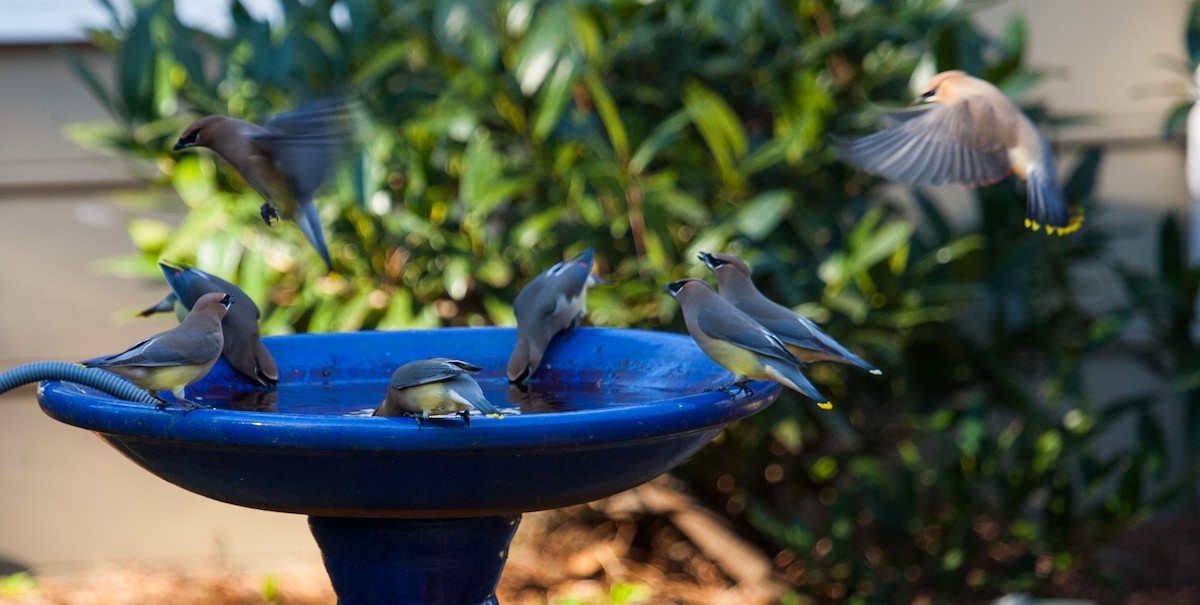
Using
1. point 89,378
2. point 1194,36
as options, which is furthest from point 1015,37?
point 89,378

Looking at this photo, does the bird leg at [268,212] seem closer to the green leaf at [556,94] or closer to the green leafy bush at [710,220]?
the green leafy bush at [710,220]

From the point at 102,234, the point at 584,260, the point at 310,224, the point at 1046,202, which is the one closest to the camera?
the point at 584,260

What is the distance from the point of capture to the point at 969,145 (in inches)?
→ 142

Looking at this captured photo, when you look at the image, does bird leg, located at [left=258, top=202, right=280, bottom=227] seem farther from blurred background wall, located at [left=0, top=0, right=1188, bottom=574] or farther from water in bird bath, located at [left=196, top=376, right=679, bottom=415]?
blurred background wall, located at [left=0, top=0, right=1188, bottom=574]

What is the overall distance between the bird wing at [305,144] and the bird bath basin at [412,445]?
17.0 inches

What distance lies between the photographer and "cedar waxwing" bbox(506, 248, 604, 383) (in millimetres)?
2877

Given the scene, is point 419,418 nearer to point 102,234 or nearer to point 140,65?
point 140,65

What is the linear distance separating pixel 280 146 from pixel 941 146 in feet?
5.73

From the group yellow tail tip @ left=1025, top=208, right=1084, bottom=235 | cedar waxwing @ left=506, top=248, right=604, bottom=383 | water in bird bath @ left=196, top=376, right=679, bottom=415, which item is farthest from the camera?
yellow tail tip @ left=1025, top=208, right=1084, bottom=235

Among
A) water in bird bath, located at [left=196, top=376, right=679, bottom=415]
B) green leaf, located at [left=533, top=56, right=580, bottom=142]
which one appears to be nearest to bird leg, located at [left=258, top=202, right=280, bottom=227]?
water in bird bath, located at [left=196, top=376, right=679, bottom=415]

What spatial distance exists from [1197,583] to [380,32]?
12.0ft

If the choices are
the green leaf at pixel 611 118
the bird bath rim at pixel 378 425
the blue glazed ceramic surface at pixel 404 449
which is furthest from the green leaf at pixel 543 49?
the bird bath rim at pixel 378 425

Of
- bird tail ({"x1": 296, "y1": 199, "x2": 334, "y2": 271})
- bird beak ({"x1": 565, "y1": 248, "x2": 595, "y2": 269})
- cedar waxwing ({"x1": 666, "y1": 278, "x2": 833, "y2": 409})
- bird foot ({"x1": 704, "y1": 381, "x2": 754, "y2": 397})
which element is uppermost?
bird tail ({"x1": 296, "y1": 199, "x2": 334, "y2": 271})

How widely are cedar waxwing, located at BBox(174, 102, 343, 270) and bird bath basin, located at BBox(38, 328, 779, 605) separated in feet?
1.45
